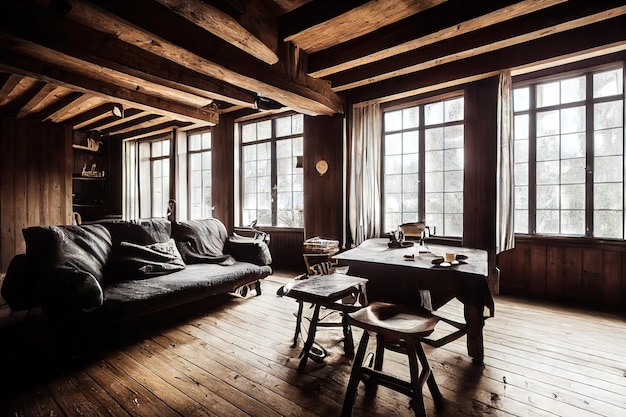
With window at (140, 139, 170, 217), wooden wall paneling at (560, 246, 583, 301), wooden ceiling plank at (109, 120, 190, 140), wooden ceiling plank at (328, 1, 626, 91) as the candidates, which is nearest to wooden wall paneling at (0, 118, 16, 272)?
wooden ceiling plank at (109, 120, 190, 140)

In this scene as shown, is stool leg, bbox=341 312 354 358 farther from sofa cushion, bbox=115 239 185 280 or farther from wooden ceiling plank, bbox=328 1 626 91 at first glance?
wooden ceiling plank, bbox=328 1 626 91

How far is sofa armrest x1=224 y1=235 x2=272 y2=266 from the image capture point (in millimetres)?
3891

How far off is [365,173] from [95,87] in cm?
378

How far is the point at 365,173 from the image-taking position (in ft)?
15.0

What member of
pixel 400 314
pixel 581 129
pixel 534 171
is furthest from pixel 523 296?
pixel 400 314

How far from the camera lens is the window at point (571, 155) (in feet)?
11.2

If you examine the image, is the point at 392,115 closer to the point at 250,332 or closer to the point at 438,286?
the point at 438,286

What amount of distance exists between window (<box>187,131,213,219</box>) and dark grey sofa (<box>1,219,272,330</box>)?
9.12 feet

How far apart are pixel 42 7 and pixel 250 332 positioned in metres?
3.31

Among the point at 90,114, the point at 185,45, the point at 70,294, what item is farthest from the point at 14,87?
the point at 70,294

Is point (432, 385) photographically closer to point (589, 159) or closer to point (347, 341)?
point (347, 341)

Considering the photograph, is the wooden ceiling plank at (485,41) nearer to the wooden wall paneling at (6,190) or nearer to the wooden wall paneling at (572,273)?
the wooden wall paneling at (572,273)

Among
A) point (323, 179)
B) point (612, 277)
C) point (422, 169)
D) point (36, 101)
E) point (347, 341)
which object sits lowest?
point (347, 341)

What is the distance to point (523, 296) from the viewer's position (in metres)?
3.84
